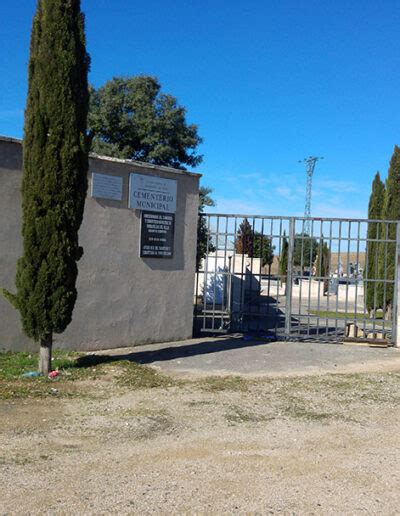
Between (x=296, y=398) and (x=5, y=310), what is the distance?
16.6 ft

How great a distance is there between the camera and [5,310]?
906 cm

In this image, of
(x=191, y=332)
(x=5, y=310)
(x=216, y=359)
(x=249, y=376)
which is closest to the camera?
(x=249, y=376)

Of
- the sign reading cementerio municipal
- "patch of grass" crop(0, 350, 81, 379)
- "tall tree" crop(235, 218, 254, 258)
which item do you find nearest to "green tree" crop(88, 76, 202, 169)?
"tall tree" crop(235, 218, 254, 258)

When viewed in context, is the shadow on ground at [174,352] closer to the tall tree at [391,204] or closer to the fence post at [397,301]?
the fence post at [397,301]

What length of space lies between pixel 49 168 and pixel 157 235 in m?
3.91

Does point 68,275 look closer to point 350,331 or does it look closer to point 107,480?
point 107,480

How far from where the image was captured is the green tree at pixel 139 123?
20703 mm

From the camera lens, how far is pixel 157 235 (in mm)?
11195

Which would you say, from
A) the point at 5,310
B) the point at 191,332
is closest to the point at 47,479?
the point at 5,310

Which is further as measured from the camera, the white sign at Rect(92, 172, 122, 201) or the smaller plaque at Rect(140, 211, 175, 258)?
the smaller plaque at Rect(140, 211, 175, 258)

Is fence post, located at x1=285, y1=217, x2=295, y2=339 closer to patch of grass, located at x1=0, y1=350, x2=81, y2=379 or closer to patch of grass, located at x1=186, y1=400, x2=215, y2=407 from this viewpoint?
patch of grass, located at x1=0, y1=350, x2=81, y2=379

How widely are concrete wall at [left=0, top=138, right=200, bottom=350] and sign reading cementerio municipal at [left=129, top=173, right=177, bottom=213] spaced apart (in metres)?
0.14

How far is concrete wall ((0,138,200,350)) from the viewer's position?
29.9 feet

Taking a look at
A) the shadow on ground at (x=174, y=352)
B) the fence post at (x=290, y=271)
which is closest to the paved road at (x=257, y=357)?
the shadow on ground at (x=174, y=352)
